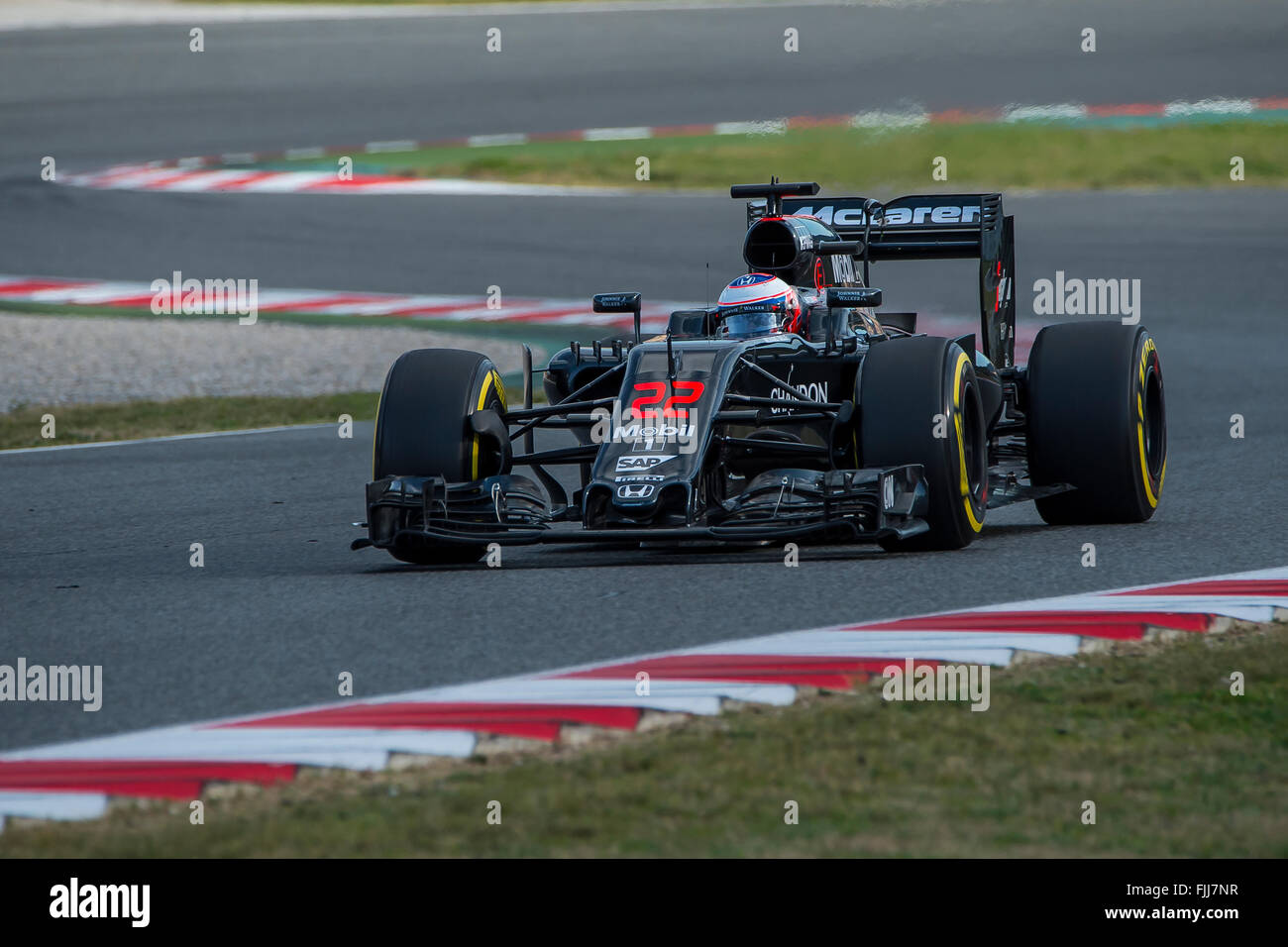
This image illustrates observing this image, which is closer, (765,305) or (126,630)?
(126,630)

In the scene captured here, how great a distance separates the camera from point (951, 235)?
9.53m

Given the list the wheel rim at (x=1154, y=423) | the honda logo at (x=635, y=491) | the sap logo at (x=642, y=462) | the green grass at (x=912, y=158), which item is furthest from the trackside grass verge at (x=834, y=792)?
the green grass at (x=912, y=158)

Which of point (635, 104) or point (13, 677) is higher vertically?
point (635, 104)

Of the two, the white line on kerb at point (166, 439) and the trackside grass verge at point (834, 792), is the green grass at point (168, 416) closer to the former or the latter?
the white line on kerb at point (166, 439)

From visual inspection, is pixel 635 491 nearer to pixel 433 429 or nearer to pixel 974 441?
pixel 433 429

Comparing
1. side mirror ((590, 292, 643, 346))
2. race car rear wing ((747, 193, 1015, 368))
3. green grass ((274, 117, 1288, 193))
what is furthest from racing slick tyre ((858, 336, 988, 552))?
green grass ((274, 117, 1288, 193))

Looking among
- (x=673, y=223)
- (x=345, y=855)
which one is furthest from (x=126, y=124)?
(x=345, y=855)

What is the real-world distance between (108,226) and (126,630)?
46.2ft

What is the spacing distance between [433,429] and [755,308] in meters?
1.51

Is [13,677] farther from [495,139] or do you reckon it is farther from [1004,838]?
[495,139]

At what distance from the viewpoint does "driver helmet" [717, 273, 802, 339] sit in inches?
342

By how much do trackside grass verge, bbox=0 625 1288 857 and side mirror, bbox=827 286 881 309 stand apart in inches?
105

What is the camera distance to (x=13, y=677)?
620cm

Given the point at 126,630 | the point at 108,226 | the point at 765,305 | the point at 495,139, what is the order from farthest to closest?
the point at 495,139 < the point at 108,226 < the point at 765,305 < the point at 126,630
